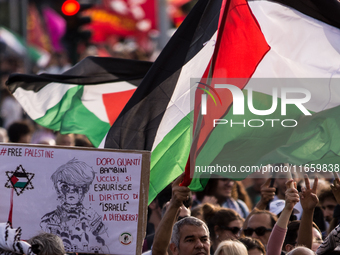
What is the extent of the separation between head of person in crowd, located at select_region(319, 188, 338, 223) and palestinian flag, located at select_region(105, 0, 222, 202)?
1.95 metres

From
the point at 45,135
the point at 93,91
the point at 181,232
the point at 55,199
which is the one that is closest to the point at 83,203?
the point at 55,199

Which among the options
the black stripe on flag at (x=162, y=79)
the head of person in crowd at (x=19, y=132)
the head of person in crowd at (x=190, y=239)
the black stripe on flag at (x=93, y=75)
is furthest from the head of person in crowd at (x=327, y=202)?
the head of person in crowd at (x=19, y=132)

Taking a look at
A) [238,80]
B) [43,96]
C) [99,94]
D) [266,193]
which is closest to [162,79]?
[238,80]

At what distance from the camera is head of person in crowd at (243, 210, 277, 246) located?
5684 millimetres

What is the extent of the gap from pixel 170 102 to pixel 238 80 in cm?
65

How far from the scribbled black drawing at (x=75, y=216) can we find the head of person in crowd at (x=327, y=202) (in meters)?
2.93

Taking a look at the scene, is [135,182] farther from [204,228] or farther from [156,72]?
[156,72]

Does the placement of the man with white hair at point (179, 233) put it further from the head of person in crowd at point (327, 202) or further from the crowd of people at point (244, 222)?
the head of person in crowd at point (327, 202)

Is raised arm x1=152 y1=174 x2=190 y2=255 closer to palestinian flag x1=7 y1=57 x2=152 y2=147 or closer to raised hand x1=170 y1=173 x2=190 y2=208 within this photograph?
raised hand x1=170 y1=173 x2=190 y2=208

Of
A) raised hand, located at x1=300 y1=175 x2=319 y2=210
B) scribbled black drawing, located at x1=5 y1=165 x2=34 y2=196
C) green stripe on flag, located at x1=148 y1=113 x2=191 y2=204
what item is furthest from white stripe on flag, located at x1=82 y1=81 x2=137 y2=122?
raised hand, located at x1=300 y1=175 x2=319 y2=210

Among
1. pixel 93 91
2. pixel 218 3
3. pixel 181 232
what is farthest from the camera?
pixel 93 91

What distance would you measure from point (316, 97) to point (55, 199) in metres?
2.41

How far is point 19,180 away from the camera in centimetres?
468

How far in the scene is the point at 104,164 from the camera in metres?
Answer: 4.69
